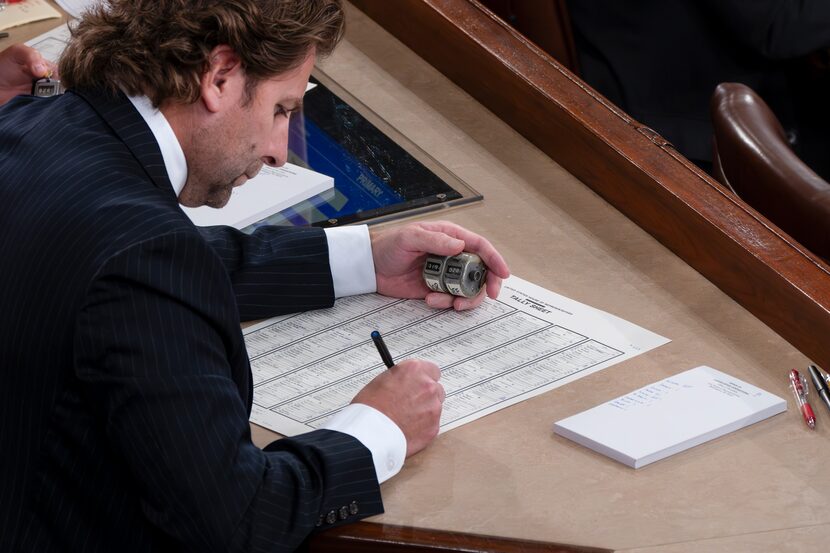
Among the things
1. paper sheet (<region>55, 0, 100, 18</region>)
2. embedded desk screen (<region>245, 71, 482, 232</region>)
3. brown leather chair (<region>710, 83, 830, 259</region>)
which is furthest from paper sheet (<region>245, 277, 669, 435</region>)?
paper sheet (<region>55, 0, 100, 18</region>)

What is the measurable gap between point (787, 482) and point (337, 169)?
0.96 metres

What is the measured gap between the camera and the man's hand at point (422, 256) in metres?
1.69

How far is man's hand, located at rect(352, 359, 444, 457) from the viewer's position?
4.65 ft

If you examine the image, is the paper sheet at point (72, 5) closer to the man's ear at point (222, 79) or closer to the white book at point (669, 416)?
the man's ear at point (222, 79)

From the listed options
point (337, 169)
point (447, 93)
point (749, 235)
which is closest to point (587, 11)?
point (447, 93)

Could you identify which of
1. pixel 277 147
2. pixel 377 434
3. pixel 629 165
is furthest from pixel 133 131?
pixel 629 165

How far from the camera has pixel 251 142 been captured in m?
1.48

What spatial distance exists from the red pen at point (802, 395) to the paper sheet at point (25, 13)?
1764 mm

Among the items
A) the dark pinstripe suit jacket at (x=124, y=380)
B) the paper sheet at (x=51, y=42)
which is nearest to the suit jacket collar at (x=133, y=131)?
the dark pinstripe suit jacket at (x=124, y=380)

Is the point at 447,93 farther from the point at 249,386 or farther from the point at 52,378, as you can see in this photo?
the point at 52,378

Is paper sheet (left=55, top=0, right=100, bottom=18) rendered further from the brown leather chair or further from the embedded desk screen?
the brown leather chair

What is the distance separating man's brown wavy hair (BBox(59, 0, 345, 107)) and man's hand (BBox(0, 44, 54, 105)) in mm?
823

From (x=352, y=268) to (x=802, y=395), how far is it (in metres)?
0.62

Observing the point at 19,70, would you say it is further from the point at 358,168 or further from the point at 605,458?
the point at 605,458
